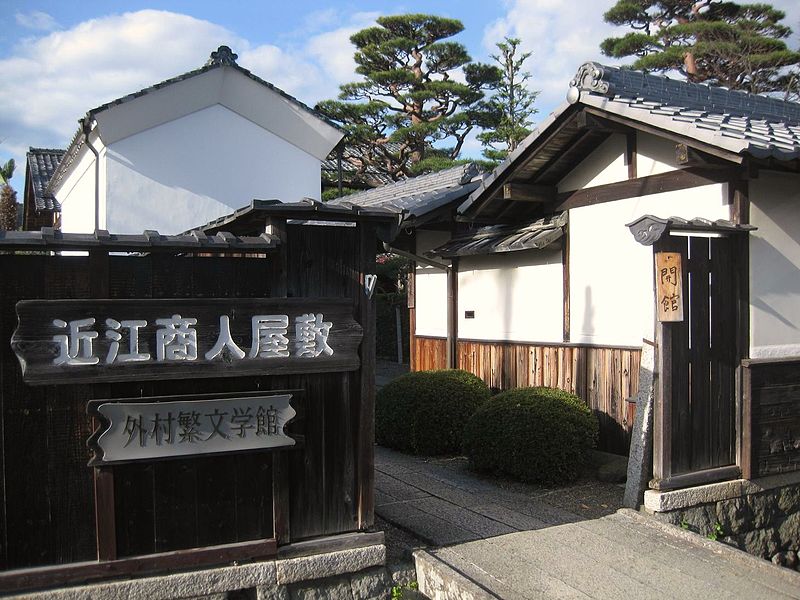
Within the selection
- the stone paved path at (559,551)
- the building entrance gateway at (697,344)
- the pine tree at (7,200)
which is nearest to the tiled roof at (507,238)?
the building entrance gateway at (697,344)

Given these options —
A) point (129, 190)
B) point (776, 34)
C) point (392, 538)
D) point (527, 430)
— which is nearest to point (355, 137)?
point (129, 190)

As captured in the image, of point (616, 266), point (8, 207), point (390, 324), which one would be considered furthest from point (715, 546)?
point (8, 207)

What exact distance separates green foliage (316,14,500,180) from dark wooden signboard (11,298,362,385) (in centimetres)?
2176

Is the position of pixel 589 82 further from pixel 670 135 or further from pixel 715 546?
pixel 715 546

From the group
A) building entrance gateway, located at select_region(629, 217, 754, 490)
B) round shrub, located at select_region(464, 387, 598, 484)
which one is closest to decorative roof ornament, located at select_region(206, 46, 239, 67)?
round shrub, located at select_region(464, 387, 598, 484)

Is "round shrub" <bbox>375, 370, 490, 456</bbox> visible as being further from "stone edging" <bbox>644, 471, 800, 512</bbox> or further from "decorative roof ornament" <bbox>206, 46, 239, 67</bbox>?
"decorative roof ornament" <bbox>206, 46, 239, 67</bbox>

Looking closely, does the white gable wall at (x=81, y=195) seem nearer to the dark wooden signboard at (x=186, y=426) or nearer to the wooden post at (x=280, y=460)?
the wooden post at (x=280, y=460)

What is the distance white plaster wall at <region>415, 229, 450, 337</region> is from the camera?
12234 mm

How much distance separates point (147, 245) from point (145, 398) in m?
1.04

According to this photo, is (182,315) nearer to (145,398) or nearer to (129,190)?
(145,398)

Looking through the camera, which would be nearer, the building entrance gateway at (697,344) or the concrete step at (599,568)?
the concrete step at (599,568)

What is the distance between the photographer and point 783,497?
25.3 feet

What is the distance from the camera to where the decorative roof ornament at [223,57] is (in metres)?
16.2

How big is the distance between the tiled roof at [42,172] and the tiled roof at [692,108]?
16354mm
